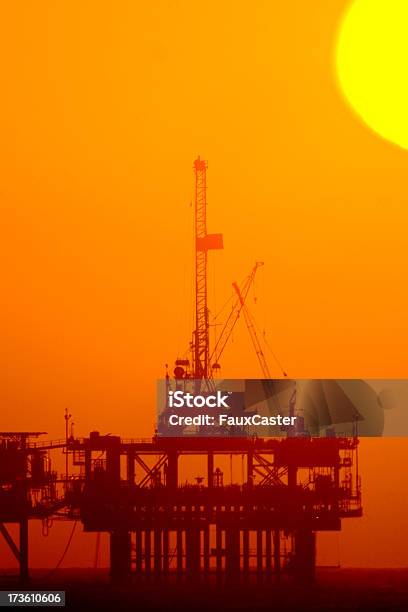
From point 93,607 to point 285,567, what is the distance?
1765cm

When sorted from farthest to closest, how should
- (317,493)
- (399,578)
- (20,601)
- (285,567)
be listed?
(399,578)
(285,567)
(317,493)
(20,601)

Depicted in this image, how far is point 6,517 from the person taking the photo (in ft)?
342

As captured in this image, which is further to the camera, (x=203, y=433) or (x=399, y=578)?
(x=399, y=578)

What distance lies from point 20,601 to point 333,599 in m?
19.0

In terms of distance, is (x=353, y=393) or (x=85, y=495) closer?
(x=85, y=495)

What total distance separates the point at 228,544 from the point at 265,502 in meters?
5.51

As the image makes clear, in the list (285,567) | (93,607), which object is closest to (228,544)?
(285,567)

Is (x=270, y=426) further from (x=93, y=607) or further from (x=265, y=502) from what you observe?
(x=93, y=607)

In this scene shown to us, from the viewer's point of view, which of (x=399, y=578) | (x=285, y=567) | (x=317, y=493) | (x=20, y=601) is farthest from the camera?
(x=399, y=578)

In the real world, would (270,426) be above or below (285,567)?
above

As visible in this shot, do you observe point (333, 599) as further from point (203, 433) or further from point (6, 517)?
point (6, 517)

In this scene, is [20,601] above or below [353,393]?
below

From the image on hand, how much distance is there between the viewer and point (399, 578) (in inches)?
4835

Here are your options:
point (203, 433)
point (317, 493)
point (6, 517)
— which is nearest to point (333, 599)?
point (317, 493)
